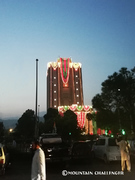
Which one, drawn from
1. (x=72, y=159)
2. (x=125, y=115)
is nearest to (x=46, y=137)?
(x=72, y=159)

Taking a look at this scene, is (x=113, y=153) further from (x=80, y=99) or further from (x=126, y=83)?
(x=80, y=99)

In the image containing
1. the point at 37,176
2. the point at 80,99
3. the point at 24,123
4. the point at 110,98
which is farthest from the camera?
the point at 80,99

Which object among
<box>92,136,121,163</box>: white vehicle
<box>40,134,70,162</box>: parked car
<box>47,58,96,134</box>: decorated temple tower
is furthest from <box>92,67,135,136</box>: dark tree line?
<box>47,58,96,134</box>: decorated temple tower

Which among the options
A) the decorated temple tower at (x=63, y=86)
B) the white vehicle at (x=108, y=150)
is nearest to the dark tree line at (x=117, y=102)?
the white vehicle at (x=108, y=150)

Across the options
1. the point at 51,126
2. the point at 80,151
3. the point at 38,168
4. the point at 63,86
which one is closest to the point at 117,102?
the point at 80,151

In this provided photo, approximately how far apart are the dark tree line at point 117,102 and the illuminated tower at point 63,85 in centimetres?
9591

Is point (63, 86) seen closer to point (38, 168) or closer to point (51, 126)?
point (51, 126)

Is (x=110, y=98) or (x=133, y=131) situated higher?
(x=110, y=98)

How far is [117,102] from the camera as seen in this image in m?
35.5

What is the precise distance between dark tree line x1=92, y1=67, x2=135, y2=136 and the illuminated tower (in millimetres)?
95911

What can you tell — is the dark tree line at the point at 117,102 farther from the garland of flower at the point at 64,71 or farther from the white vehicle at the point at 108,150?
the garland of flower at the point at 64,71

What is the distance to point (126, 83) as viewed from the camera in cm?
3475

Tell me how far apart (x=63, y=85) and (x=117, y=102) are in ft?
339

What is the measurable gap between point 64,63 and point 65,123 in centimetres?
8070
